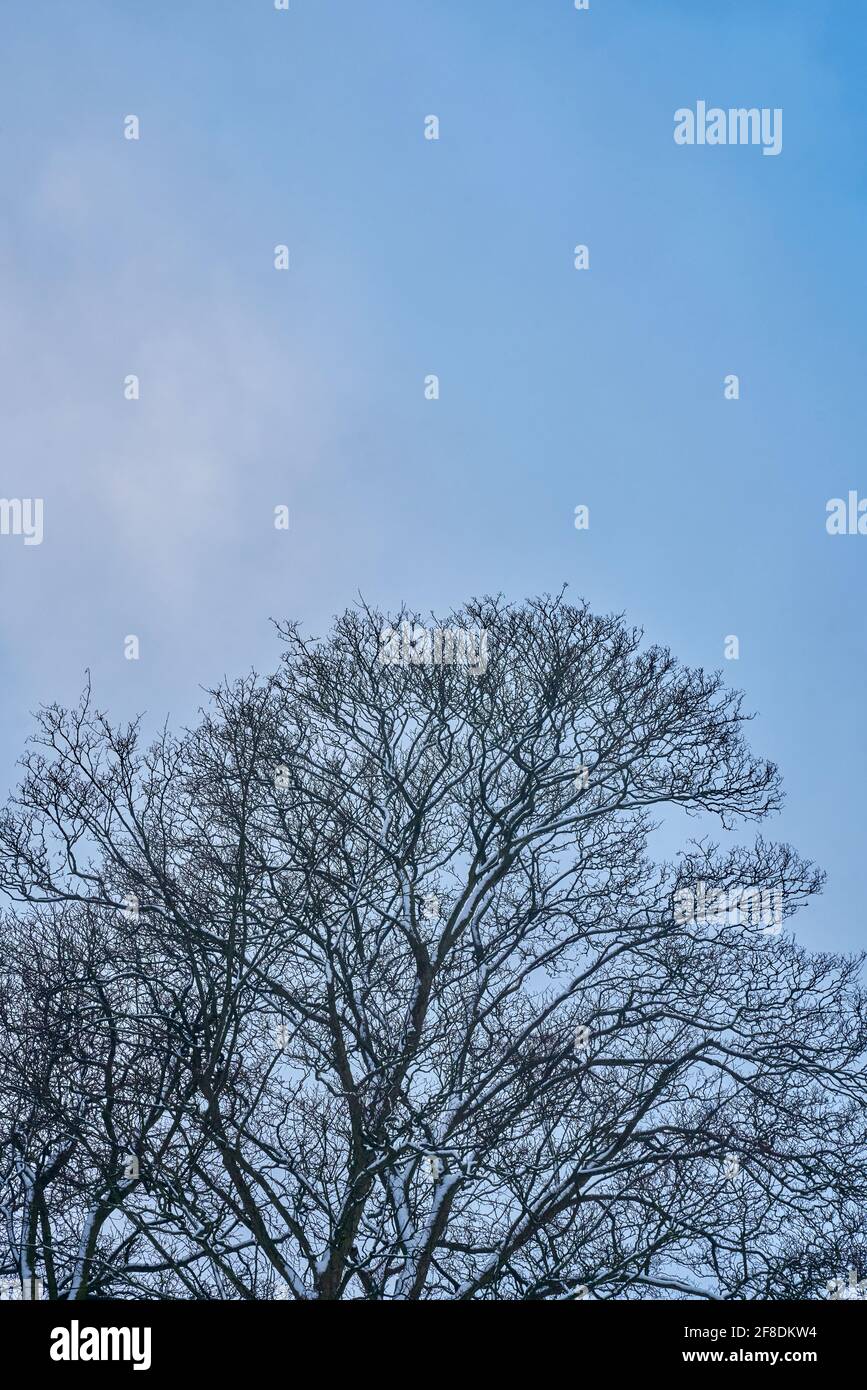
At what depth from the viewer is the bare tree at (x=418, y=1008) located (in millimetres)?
9805

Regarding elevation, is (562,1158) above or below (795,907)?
below

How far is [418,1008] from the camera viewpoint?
1162cm

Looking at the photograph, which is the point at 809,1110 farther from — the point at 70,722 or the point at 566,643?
the point at 70,722

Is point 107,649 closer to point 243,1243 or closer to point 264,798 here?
point 264,798

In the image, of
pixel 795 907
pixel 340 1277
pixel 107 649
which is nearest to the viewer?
pixel 340 1277

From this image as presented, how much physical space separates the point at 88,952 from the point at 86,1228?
2639 mm

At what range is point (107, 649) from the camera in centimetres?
1581

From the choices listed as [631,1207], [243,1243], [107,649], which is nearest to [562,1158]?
[631,1207]

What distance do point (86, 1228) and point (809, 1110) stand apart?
7429mm

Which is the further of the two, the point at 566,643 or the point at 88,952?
the point at 566,643

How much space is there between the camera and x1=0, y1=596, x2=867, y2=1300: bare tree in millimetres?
9805

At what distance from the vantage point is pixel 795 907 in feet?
40.5
